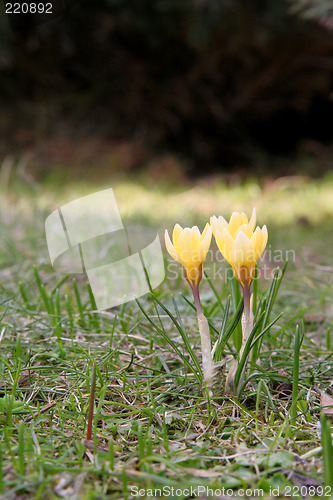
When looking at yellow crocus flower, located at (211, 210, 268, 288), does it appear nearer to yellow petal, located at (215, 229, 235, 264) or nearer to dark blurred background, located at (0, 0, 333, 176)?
yellow petal, located at (215, 229, 235, 264)

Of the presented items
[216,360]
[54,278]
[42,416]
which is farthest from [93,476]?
Result: [54,278]

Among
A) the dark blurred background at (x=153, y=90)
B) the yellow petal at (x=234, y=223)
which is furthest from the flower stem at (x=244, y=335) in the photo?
the dark blurred background at (x=153, y=90)

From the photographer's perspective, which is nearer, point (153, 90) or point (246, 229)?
point (246, 229)

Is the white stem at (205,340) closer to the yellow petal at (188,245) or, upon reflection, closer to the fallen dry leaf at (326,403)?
the yellow petal at (188,245)

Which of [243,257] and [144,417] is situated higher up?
[243,257]

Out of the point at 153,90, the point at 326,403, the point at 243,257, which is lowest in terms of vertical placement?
the point at 326,403

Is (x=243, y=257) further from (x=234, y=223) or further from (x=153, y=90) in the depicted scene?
(x=153, y=90)

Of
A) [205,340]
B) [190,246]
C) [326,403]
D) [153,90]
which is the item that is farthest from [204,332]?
[153,90]
